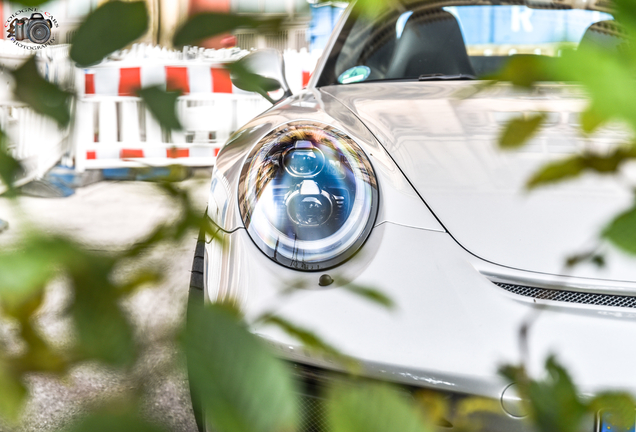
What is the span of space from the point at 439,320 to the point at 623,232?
27.1 inches

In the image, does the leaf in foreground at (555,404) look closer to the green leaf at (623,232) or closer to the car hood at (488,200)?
the green leaf at (623,232)

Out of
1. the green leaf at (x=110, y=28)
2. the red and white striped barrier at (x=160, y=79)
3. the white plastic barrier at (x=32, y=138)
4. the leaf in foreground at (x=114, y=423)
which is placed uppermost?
the green leaf at (x=110, y=28)

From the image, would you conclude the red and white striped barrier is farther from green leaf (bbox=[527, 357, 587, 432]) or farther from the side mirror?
green leaf (bbox=[527, 357, 587, 432])

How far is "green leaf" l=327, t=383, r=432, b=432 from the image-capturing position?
18 centimetres

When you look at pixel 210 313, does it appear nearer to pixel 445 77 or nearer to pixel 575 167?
pixel 575 167

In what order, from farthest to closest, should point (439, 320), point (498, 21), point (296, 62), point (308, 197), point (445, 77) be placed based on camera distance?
point (498, 21) → point (445, 77) → point (308, 197) → point (439, 320) → point (296, 62)

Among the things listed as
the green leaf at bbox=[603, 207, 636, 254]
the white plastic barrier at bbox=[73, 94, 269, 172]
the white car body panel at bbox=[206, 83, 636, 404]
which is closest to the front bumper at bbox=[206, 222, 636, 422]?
the white car body panel at bbox=[206, 83, 636, 404]

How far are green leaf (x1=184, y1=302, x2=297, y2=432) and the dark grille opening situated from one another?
847 millimetres

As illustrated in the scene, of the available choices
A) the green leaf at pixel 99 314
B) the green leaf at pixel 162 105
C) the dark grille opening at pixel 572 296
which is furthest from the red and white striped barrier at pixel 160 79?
the dark grille opening at pixel 572 296

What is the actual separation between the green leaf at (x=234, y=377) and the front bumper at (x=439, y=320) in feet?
2.10

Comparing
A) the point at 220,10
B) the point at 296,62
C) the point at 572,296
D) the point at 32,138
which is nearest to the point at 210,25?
the point at 220,10

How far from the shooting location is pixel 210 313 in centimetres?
21

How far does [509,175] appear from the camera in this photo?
99 centimetres

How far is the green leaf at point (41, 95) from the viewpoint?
0.99 ft
